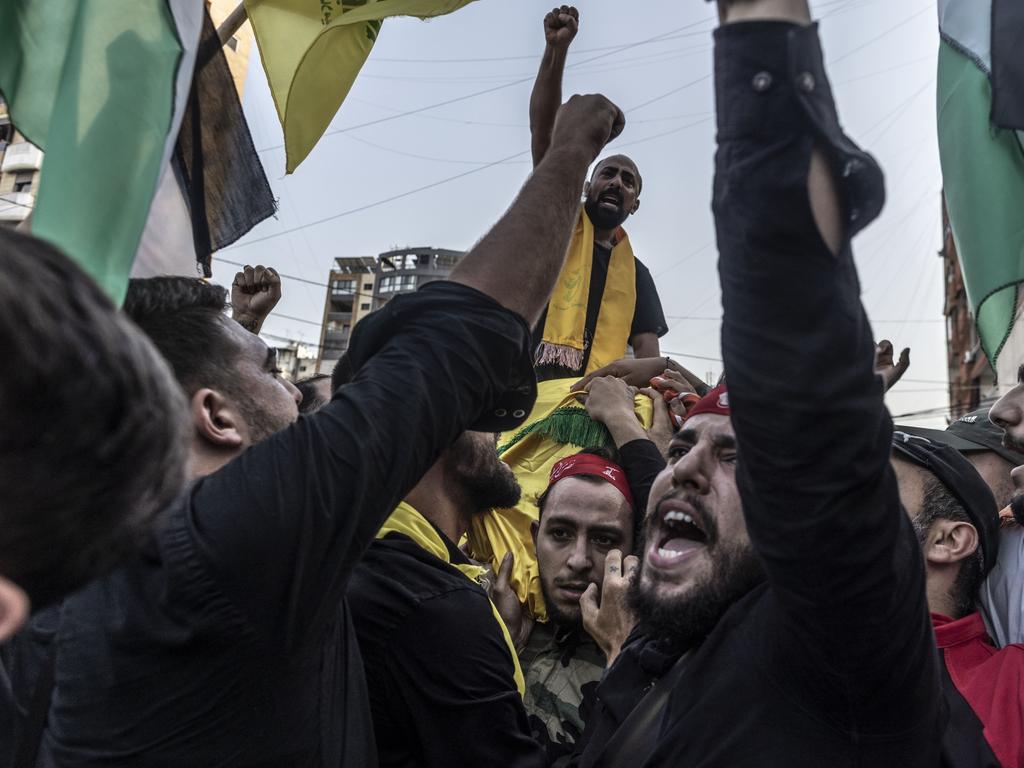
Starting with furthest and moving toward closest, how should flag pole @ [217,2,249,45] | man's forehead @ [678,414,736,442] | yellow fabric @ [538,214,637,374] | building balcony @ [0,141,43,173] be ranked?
building balcony @ [0,141,43,173]
yellow fabric @ [538,214,637,374]
flag pole @ [217,2,249,45]
man's forehead @ [678,414,736,442]

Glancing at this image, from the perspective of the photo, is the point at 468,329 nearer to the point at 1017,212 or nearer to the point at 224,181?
the point at 224,181

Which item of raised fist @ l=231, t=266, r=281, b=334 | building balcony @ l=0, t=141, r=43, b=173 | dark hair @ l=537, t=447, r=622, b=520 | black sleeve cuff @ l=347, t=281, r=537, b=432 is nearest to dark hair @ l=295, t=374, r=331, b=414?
raised fist @ l=231, t=266, r=281, b=334

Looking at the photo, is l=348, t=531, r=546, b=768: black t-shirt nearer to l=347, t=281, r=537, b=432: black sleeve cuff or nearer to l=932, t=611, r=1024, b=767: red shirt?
l=347, t=281, r=537, b=432: black sleeve cuff

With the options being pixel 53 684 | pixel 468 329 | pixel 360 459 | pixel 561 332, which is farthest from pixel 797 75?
pixel 561 332

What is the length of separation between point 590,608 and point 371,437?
126 cm

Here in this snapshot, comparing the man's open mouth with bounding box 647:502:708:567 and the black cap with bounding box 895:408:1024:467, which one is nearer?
the man's open mouth with bounding box 647:502:708:567

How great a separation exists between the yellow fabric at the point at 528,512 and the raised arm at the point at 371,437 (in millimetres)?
1718

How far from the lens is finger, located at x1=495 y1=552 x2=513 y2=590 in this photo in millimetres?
2926

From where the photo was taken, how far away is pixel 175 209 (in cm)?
205

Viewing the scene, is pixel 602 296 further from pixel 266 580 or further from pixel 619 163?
pixel 266 580

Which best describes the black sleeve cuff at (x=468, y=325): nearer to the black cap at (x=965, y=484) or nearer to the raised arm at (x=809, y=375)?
the raised arm at (x=809, y=375)

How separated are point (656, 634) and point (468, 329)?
739mm

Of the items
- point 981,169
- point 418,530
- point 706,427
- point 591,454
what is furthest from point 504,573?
point 981,169

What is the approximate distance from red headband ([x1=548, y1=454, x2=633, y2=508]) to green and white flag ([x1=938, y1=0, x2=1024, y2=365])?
1200 mm
